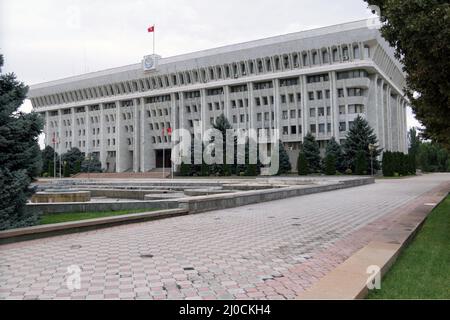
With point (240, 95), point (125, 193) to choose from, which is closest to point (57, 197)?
point (125, 193)

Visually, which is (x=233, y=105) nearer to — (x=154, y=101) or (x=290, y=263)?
(x=154, y=101)

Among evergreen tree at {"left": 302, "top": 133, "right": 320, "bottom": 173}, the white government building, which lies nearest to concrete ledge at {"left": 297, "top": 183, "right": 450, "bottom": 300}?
evergreen tree at {"left": 302, "top": 133, "right": 320, "bottom": 173}

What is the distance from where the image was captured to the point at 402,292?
4.54 metres

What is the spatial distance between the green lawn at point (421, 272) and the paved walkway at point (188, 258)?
0.86m

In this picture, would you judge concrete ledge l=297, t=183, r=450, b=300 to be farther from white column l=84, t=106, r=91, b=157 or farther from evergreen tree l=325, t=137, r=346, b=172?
white column l=84, t=106, r=91, b=157

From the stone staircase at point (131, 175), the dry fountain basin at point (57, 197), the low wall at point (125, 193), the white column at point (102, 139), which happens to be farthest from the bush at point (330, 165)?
the white column at point (102, 139)

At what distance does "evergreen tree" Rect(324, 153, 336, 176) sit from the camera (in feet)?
163

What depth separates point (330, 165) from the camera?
1960 inches

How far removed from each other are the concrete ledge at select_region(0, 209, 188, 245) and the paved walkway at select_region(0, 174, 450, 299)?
0.23 m

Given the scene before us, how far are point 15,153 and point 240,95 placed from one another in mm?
54680

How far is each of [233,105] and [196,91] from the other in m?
7.53

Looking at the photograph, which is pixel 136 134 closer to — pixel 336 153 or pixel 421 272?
pixel 336 153

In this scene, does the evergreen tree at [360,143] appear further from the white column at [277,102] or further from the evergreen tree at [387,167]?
the white column at [277,102]

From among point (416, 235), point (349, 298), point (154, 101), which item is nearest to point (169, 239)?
point (349, 298)
